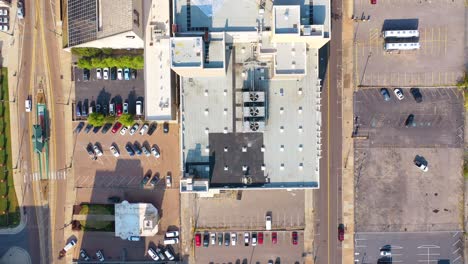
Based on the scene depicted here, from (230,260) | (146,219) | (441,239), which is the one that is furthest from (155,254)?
(441,239)

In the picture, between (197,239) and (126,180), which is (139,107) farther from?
(197,239)

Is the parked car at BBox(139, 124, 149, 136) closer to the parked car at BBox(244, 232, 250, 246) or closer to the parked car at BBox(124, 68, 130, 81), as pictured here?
the parked car at BBox(124, 68, 130, 81)

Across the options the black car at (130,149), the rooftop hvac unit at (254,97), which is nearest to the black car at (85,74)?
the black car at (130,149)

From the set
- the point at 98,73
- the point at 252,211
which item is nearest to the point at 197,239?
the point at 252,211

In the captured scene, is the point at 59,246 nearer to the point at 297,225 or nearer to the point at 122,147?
the point at 122,147

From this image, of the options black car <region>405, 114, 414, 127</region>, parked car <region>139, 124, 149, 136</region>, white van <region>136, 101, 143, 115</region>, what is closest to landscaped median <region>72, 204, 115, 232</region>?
parked car <region>139, 124, 149, 136</region>

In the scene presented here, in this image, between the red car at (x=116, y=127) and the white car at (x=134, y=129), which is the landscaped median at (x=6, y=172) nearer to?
the red car at (x=116, y=127)
